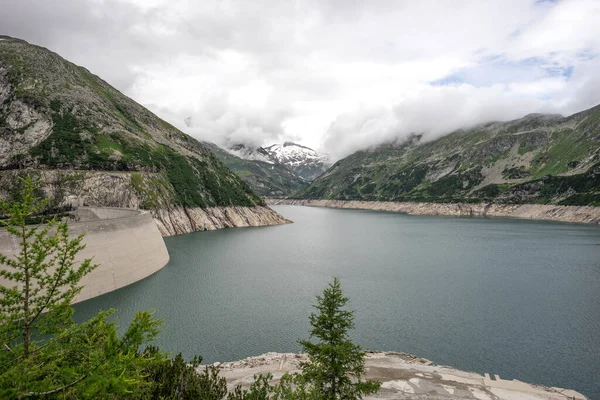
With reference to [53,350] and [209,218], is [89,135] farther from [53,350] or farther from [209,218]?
[53,350]

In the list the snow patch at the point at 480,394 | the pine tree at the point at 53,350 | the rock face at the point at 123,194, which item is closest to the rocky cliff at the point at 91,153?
the rock face at the point at 123,194

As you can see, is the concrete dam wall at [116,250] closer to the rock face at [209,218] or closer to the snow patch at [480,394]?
the snow patch at [480,394]

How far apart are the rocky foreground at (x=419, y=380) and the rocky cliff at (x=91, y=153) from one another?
82442 millimetres

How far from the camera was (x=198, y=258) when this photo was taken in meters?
68.6

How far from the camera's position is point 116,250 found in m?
46.7

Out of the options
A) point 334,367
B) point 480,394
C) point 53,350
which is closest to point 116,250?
point 334,367

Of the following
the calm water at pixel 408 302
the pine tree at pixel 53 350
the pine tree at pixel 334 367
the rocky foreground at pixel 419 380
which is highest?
the pine tree at pixel 53 350

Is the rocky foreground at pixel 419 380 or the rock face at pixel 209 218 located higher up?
the rock face at pixel 209 218

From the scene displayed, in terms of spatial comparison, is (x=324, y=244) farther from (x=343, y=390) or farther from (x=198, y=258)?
(x=343, y=390)

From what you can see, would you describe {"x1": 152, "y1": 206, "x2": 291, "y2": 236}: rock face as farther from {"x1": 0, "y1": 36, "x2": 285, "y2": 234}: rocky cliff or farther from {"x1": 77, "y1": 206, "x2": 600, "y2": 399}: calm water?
{"x1": 77, "y1": 206, "x2": 600, "y2": 399}: calm water

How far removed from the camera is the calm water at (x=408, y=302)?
29688mm

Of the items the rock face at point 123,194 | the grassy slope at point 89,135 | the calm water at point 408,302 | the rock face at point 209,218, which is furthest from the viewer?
the grassy slope at point 89,135

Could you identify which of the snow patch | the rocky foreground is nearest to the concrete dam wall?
the rocky foreground

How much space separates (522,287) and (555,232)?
8058cm
